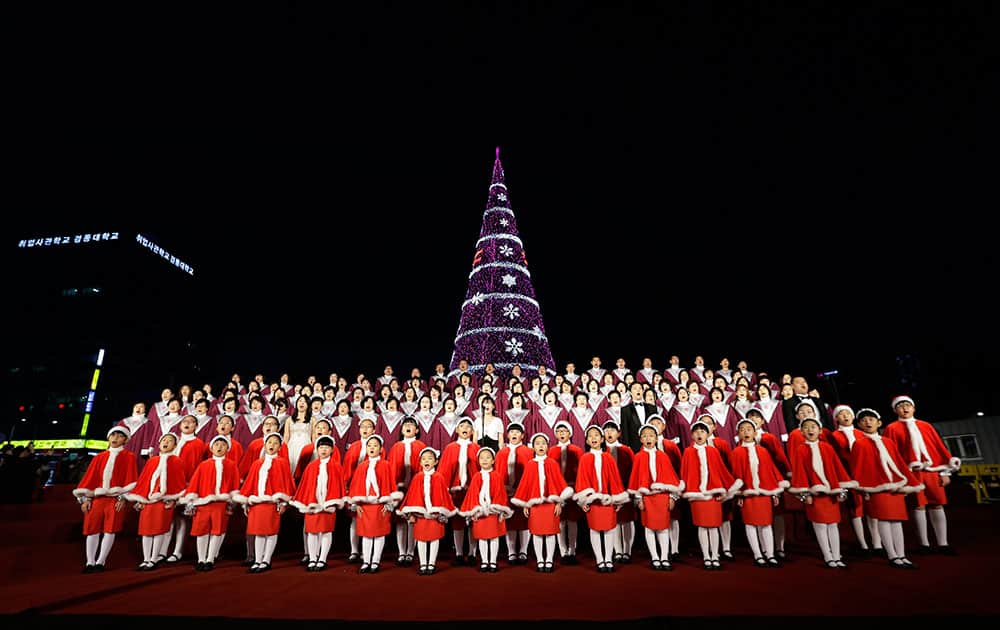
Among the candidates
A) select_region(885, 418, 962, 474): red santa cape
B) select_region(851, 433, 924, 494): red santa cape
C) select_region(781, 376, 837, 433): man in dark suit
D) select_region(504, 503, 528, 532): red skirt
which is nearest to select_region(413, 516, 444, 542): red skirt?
select_region(504, 503, 528, 532): red skirt

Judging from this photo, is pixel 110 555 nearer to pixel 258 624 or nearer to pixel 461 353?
pixel 258 624

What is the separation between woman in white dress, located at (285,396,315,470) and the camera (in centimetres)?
724

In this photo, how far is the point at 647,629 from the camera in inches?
127

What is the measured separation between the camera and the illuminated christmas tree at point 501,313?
42.3 ft

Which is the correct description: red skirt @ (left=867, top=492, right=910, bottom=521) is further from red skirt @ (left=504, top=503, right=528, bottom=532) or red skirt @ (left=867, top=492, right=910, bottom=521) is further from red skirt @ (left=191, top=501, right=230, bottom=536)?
red skirt @ (left=191, top=501, right=230, bottom=536)

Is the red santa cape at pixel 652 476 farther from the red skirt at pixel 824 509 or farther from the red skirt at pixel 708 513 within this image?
the red skirt at pixel 824 509

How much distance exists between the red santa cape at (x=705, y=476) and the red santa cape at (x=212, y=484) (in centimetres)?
511

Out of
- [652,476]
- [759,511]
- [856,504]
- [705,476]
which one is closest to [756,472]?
[759,511]

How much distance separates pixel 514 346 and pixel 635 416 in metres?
5.63

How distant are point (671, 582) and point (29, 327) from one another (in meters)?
63.3

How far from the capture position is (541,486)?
5.60 m

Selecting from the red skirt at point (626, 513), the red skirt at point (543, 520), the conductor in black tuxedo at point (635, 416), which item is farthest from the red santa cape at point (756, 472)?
the red skirt at point (543, 520)

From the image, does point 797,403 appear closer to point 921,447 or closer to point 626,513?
point 921,447

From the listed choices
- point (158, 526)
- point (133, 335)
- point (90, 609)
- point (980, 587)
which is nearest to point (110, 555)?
point (158, 526)
